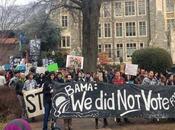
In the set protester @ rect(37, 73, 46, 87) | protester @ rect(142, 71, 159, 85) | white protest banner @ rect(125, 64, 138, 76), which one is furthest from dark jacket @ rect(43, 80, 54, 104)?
white protest banner @ rect(125, 64, 138, 76)

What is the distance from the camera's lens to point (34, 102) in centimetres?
1759

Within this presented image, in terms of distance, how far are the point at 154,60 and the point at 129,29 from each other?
34.6 m

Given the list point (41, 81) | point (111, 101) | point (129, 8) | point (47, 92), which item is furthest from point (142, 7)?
point (47, 92)

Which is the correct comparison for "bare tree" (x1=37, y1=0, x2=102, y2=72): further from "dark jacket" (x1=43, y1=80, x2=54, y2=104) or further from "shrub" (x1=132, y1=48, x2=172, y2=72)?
"dark jacket" (x1=43, y1=80, x2=54, y2=104)

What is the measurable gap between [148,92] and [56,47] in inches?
2192

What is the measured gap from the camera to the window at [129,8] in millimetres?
76738

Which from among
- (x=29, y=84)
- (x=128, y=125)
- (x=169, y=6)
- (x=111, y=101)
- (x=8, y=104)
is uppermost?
(x=169, y=6)

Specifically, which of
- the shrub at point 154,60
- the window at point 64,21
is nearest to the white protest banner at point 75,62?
the shrub at point 154,60

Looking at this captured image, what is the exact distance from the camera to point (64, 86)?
1556cm

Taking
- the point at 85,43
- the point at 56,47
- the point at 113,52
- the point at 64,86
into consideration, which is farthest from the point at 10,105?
the point at 113,52

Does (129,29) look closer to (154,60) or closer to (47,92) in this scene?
(154,60)

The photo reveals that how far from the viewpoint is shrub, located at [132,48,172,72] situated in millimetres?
42406

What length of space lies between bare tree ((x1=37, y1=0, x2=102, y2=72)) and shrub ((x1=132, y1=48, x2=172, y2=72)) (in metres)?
13.5

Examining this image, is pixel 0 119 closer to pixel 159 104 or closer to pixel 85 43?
pixel 159 104
